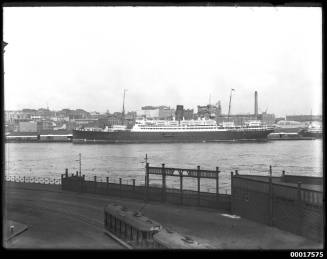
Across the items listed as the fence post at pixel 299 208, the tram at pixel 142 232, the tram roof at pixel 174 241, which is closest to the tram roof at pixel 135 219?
the tram at pixel 142 232

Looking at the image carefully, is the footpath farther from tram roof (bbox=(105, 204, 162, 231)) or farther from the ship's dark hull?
the ship's dark hull

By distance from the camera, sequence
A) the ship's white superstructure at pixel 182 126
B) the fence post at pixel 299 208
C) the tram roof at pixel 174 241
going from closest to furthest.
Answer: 1. the tram roof at pixel 174 241
2. the fence post at pixel 299 208
3. the ship's white superstructure at pixel 182 126
